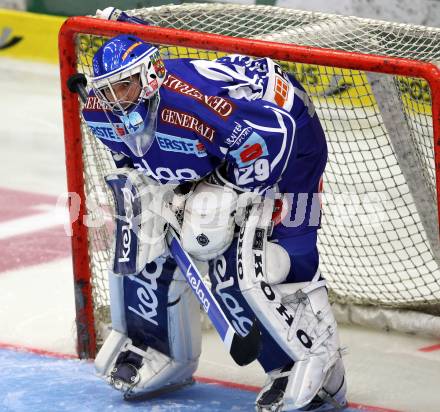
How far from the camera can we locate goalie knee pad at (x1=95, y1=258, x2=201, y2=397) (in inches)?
133

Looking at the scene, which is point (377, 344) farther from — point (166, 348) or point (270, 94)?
point (270, 94)

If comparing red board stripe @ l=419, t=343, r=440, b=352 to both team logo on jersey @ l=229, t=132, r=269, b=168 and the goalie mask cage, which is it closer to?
the goalie mask cage

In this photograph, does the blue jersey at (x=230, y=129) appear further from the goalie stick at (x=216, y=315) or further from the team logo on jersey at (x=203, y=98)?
the goalie stick at (x=216, y=315)

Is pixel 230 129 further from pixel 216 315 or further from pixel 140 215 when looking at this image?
pixel 216 315

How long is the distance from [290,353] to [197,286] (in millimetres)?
301

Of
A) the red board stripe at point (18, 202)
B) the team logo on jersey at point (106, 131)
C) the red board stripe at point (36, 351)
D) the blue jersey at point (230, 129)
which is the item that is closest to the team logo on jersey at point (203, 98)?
the blue jersey at point (230, 129)

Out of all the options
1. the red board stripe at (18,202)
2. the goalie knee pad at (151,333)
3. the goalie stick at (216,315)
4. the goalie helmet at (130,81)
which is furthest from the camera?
the red board stripe at (18,202)

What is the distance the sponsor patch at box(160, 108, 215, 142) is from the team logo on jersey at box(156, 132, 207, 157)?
3 centimetres

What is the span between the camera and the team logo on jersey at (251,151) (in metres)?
3.01

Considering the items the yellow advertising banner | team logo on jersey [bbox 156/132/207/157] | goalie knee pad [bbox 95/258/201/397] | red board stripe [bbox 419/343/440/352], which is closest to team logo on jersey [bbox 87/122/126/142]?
team logo on jersey [bbox 156/132/207/157]

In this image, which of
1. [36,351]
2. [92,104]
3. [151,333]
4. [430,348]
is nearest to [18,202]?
[36,351]

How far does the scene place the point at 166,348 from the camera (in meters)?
3.48

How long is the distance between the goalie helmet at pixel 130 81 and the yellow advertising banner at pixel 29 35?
4735mm

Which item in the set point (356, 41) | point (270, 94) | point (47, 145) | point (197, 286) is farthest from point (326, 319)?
point (47, 145)
